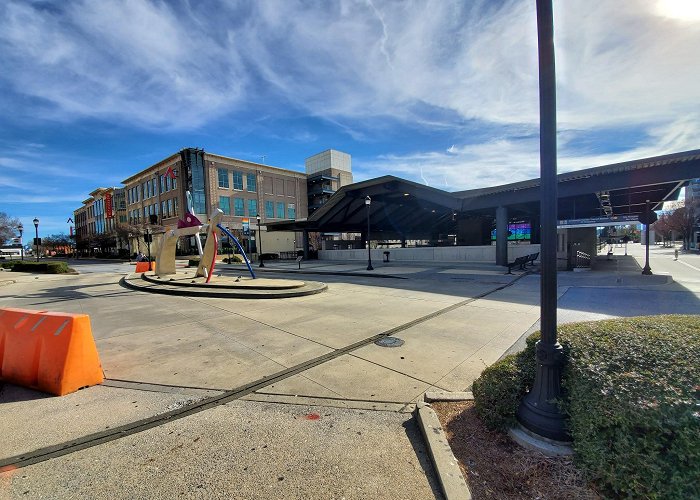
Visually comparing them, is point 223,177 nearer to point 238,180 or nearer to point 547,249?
point 238,180

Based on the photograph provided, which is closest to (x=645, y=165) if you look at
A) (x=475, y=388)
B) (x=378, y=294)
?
(x=378, y=294)

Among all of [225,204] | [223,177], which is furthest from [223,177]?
[225,204]

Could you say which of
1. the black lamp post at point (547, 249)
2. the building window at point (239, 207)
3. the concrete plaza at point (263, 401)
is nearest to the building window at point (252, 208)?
the building window at point (239, 207)

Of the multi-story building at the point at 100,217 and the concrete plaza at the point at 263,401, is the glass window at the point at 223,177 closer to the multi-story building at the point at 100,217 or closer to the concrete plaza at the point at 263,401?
the multi-story building at the point at 100,217

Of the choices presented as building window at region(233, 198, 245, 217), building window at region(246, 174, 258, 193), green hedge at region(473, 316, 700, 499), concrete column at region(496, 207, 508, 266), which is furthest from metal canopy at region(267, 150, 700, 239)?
building window at region(246, 174, 258, 193)

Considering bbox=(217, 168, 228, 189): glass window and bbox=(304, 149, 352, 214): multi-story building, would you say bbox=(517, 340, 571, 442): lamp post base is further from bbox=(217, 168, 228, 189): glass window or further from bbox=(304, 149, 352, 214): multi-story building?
bbox=(304, 149, 352, 214): multi-story building

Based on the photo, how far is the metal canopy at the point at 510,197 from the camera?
44.6 ft

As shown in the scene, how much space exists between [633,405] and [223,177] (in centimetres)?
5687

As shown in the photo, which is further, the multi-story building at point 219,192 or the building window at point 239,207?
the building window at point 239,207

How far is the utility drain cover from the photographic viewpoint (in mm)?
5754

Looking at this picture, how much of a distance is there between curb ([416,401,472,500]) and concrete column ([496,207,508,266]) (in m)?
19.0

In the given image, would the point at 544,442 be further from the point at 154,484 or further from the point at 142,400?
the point at 142,400

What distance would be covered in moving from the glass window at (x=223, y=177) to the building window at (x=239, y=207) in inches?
114

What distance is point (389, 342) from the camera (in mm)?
5906
